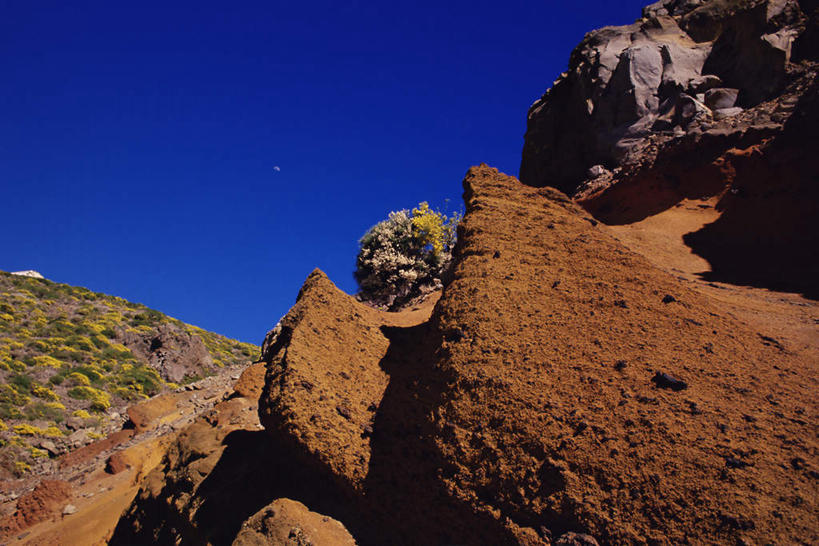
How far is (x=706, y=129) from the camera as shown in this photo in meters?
15.7

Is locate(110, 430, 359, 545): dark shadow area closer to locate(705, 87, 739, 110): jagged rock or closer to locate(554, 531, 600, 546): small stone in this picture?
locate(554, 531, 600, 546): small stone

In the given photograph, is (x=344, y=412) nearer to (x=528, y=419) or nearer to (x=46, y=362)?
(x=528, y=419)

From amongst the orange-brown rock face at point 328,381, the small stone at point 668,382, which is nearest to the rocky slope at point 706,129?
the small stone at point 668,382

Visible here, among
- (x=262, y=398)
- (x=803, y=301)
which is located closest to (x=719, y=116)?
(x=803, y=301)

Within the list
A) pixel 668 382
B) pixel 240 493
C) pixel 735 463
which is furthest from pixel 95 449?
pixel 735 463

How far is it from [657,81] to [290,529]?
23.0 meters

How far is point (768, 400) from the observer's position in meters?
3.73

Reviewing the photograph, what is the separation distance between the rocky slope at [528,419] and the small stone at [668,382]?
0.02 m

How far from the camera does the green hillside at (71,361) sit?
19.7 m

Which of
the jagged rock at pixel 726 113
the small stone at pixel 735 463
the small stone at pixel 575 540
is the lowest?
the small stone at pixel 575 540

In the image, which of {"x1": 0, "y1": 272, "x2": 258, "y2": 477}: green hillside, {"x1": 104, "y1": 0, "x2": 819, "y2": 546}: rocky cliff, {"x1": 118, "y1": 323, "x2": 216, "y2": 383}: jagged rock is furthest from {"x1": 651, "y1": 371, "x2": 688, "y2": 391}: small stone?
{"x1": 118, "y1": 323, "x2": 216, "y2": 383}: jagged rock

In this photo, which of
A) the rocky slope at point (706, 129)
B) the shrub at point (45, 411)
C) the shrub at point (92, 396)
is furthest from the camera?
the shrub at point (92, 396)

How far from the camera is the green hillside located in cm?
1967

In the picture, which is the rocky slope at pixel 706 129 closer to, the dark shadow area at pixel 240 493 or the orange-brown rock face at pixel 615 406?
the orange-brown rock face at pixel 615 406
